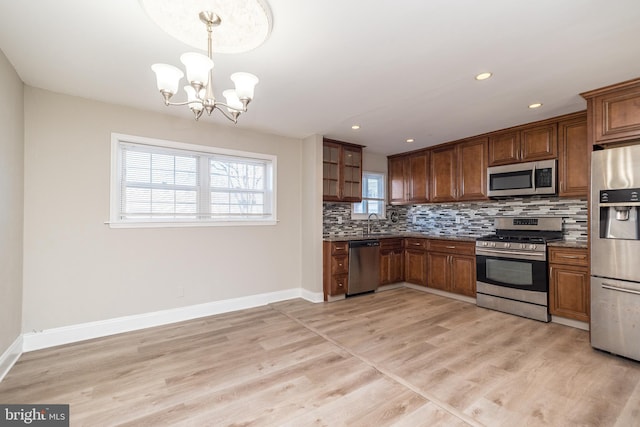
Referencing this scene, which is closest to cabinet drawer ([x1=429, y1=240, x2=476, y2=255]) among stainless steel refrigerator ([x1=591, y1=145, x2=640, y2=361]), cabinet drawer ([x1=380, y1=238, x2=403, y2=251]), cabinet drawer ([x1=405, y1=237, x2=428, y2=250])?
cabinet drawer ([x1=405, y1=237, x2=428, y2=250])

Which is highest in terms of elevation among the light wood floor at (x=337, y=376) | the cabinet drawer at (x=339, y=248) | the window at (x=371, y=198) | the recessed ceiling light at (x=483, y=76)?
the recessed ceiling light at (x=483, y=76)

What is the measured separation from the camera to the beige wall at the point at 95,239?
272 cm

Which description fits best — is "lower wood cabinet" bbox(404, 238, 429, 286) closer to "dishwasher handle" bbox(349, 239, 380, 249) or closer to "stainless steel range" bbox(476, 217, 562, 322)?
"dishwasher handle" bbox(349, 239, 380, 249)

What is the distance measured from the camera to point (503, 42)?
6.49ft

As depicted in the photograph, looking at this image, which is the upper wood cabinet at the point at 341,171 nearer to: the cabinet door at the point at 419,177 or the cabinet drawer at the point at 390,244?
the cabinet drawer at the point at 390,244

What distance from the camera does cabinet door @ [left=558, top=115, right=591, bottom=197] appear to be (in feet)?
10.8

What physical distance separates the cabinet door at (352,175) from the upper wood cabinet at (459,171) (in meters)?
1.24

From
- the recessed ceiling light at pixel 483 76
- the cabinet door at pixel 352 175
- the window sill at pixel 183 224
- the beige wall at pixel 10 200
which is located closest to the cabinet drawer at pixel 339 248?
the cabinet door at pixel 352 175

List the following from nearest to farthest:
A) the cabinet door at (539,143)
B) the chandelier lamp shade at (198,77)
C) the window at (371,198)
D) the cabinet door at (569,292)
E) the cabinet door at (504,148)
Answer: the chandelier lamp shade at (198,77) < the cabinet door at (569,292) < the cabinet door at (539,143) < the cabinet door at (504,148) < the window at (371,198)

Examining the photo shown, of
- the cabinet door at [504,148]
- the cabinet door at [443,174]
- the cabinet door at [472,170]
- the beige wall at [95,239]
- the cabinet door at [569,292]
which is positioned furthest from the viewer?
the cabinet door at [443,174]

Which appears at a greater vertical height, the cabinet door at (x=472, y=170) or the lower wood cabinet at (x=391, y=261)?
the cabinet door at (x=472, y=170)

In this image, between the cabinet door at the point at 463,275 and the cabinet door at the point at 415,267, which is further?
the cabinet door at the point at 415,267

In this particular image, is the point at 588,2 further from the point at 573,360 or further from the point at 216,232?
the point at 216,232

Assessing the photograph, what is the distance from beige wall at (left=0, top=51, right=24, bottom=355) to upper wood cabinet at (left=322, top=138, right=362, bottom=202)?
10.9 feet
